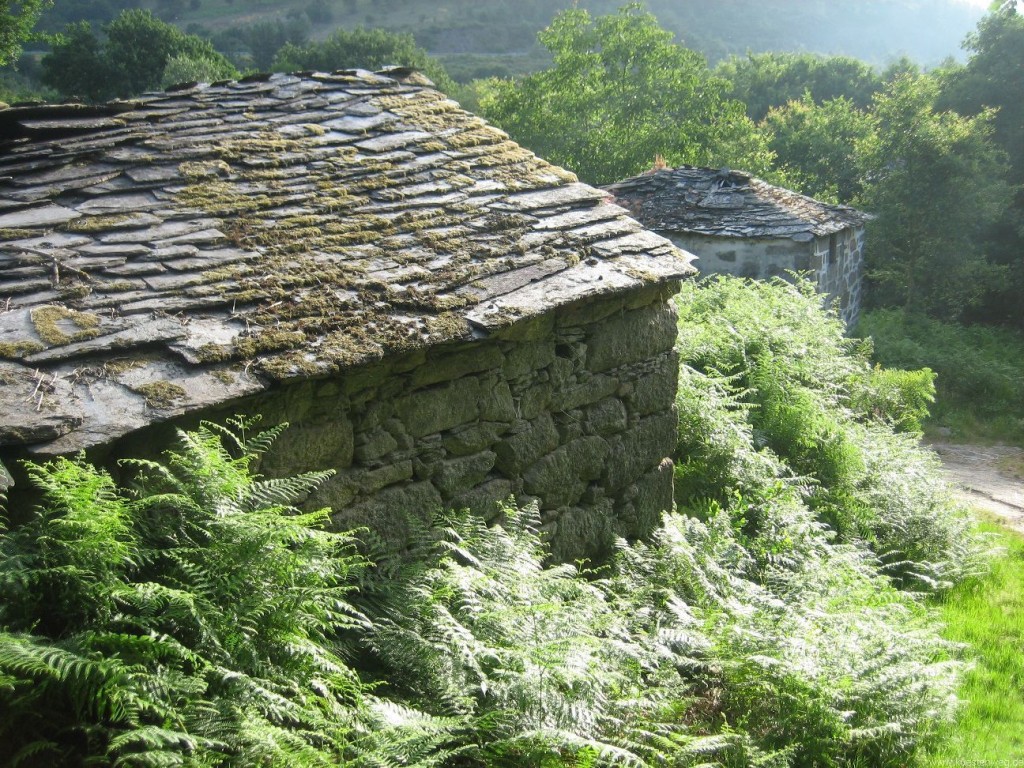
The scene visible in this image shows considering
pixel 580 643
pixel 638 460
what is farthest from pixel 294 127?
pixel 580 643

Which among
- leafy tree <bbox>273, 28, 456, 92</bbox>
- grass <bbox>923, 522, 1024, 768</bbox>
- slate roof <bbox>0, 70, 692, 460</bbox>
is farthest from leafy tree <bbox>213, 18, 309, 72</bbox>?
grass <bbox>923, 522, 1024, 768</bbox>

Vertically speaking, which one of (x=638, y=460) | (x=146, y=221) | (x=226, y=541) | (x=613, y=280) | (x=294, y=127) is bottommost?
(x=638, y=460)

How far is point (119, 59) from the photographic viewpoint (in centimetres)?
3012

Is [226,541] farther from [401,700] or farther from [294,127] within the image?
[294,127]

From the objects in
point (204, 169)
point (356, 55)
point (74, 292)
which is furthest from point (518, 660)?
point (356, 55)

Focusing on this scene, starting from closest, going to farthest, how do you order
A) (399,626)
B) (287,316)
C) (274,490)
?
(274,490), (399,626), (287,316)

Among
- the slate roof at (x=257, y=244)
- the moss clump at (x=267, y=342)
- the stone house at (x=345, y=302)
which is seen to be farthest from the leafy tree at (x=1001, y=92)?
the moss clump at (x=267, y=342)

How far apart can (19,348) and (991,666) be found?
18.6ft

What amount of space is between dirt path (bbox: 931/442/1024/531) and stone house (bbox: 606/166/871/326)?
377 cm

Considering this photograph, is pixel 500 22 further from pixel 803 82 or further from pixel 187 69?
pixel 187 69

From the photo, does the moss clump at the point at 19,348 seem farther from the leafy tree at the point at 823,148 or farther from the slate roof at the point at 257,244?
the leafy tree at the point at 823,148

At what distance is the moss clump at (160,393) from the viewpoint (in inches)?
131

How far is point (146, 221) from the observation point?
4.50 metres

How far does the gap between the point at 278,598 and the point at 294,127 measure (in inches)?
151
